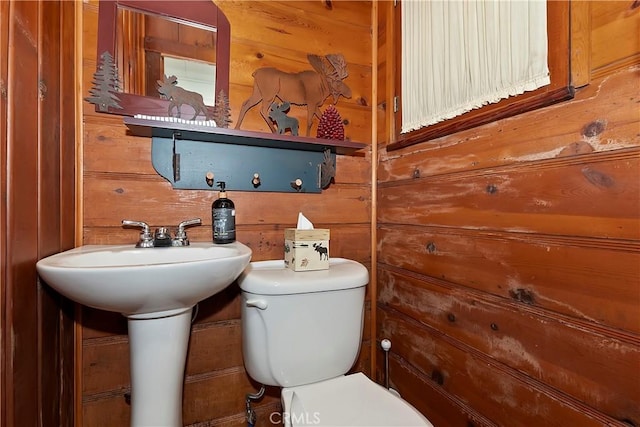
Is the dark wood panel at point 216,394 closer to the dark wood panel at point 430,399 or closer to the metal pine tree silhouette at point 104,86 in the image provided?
the dark wood panel at point 430,399

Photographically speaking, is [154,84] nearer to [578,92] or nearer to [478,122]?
[478,122]

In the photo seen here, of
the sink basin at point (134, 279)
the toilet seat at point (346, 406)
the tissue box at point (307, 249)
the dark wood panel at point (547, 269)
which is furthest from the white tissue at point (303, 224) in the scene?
the toilet seat at point (346, 406)

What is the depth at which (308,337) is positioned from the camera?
0.99 metres

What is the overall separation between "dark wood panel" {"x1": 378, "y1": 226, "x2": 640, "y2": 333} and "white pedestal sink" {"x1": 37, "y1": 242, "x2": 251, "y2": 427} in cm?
65

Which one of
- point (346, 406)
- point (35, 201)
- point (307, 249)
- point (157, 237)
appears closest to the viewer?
point (35, 201)

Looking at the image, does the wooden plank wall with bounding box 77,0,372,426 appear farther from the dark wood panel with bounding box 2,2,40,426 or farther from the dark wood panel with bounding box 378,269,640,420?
the dark wood panel with bounding box 378,269,640,420

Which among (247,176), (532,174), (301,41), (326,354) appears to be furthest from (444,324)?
(301,41)

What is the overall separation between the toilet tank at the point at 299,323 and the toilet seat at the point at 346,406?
53 mm

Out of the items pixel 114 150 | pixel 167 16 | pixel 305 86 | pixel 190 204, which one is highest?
pixel 167 16

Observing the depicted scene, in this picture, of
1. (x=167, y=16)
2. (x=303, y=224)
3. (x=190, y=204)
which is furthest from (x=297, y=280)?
(x=167, y=16)

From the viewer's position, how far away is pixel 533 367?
0.78 metres

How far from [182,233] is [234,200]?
23 centimetres

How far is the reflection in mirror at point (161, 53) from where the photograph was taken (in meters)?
1.04

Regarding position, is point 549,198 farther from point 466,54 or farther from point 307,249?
point 307,249
